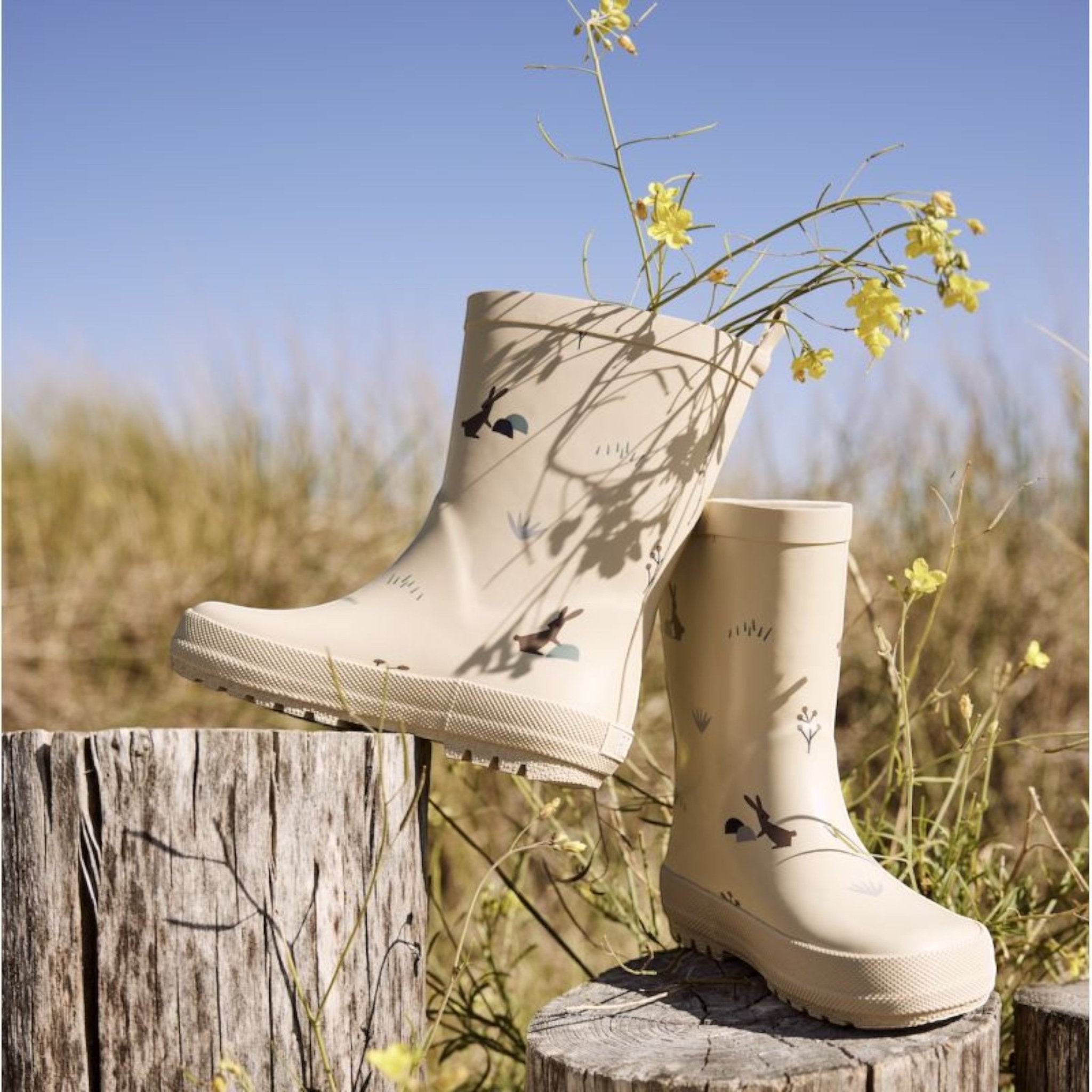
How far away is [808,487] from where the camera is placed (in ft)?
11.1

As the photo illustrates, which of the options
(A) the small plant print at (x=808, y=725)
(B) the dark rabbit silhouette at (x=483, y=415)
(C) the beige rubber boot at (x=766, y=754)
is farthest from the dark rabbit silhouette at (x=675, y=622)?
(B) the dark rabbit silhouette at (x=483, y=415)

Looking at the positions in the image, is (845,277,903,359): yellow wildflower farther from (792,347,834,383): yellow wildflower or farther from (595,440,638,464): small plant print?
(595,440,638,464): small plant print

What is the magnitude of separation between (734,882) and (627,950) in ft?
4.02

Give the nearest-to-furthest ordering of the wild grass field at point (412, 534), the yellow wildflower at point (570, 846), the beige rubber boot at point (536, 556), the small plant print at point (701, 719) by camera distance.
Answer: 1. the yellow wildflower at point (570, 846)
2. the beige rubber boot at point (536, 556)
3. the small plant print at point (701, 719)
4. the wild grass field at point (412, 534)

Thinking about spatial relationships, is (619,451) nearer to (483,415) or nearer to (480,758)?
(483,415)

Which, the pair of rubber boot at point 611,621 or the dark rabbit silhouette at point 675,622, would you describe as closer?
the pair of rubber boot at point 611,621

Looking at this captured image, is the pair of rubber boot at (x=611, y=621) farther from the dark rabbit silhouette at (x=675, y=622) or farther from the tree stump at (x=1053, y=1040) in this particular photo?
the tree stump at (x=1053, y=1040)

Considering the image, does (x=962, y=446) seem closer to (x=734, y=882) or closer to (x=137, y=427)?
(x=734, y=882)

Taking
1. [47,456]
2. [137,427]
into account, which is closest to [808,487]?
[137,427]

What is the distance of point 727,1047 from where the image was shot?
1.19 m

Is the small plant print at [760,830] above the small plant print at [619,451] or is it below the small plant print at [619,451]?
below

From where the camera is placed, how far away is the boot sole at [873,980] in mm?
1198

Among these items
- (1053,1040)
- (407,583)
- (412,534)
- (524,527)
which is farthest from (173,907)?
(412,534)

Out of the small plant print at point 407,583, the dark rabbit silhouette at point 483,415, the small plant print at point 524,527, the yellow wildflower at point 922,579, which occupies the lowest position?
the small plant print at point 407,583
